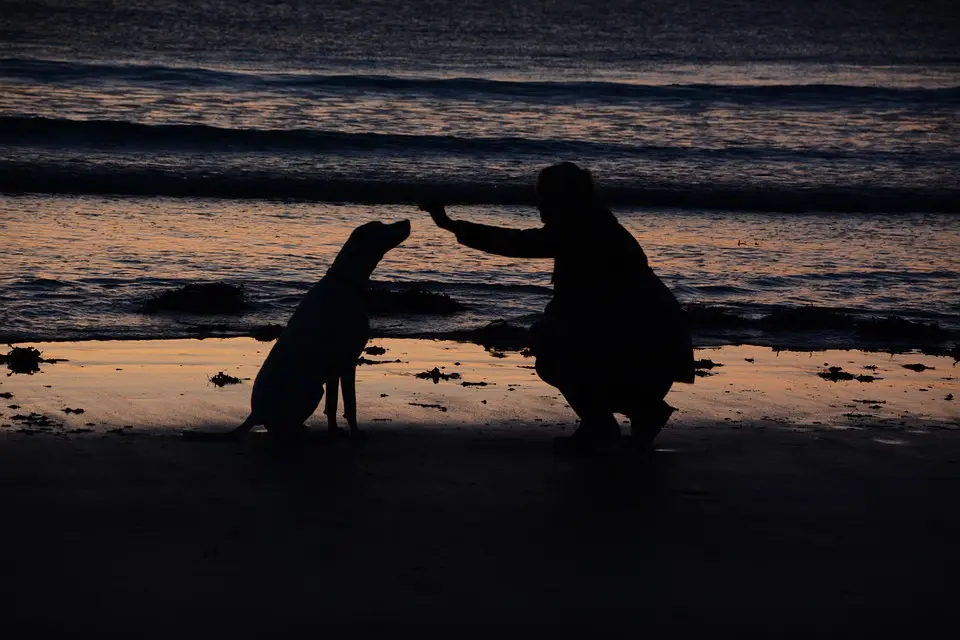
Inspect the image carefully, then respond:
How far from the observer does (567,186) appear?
5.89 metres

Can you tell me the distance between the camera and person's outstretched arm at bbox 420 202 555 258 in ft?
19.5

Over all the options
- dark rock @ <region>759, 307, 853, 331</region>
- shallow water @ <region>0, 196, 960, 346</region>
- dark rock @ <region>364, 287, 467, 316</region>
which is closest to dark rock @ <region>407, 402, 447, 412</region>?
shallow water @ <region>0, 196, 960, 346</region>

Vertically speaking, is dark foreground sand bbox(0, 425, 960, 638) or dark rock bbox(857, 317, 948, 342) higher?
dark foreground sand bbox(0, 425, 960, 638)

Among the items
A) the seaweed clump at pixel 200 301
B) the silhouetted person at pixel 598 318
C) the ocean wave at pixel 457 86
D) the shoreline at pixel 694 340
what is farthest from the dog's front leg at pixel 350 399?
the ocean wave at pixel 457 86

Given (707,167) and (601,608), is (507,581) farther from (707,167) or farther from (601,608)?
(707,167)

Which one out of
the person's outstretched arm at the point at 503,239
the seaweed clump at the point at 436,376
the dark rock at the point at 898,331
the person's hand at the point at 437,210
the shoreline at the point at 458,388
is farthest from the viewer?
the dark rock at the point at 898,331

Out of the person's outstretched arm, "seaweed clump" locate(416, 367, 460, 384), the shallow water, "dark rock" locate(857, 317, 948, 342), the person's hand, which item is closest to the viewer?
the person's hand

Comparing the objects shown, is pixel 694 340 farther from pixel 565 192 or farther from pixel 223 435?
pixel 223 435

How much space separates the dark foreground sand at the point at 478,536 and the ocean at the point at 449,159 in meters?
3.40

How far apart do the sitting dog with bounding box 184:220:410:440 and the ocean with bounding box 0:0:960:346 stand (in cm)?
295

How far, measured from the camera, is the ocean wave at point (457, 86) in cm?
2802

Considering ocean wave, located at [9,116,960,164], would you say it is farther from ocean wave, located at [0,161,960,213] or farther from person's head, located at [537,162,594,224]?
person's head, located at [537,162,594,224]

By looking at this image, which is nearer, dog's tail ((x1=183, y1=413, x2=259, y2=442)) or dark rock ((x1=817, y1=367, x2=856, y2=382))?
dog's tail ((x1=183, y1=413, x2=259, y2=442))

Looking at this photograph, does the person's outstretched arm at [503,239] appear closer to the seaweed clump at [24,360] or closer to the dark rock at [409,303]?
the seaweed clump at [24,360]
